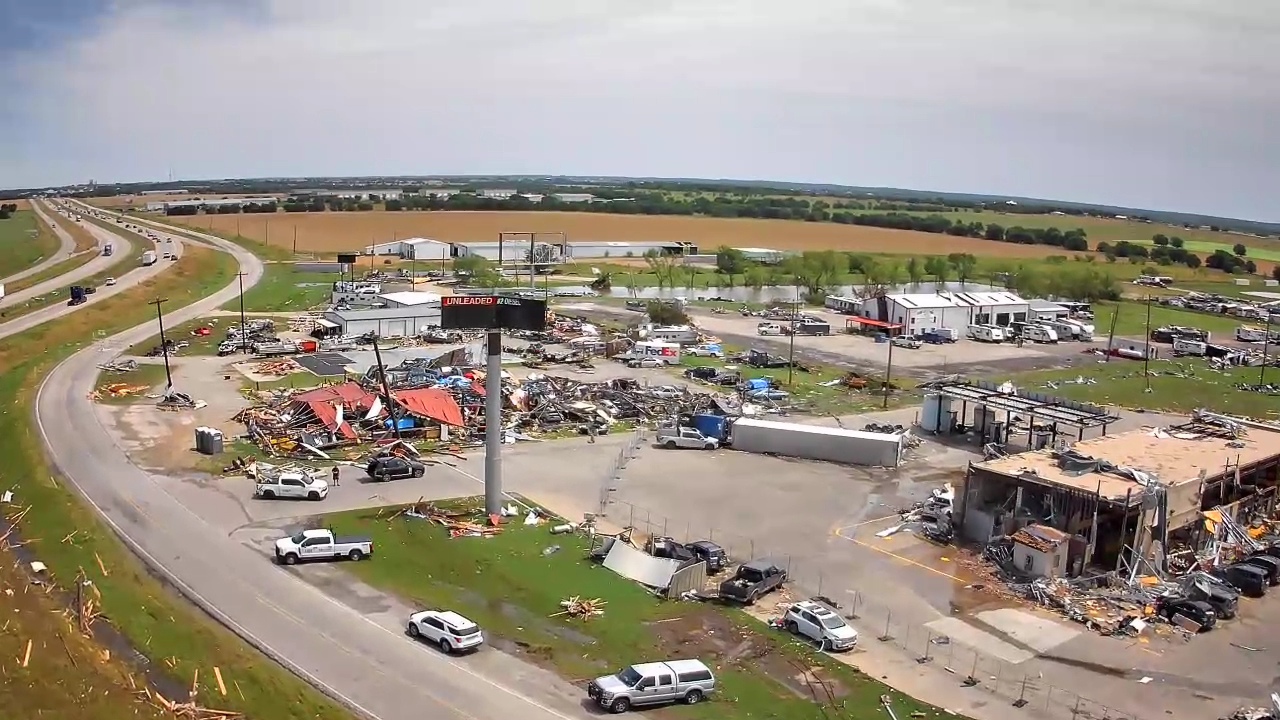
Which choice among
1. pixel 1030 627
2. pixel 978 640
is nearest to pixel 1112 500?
pixel 1030 627

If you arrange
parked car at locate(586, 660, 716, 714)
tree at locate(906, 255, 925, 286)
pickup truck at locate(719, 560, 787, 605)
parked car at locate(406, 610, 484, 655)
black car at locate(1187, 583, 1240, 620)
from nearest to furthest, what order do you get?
parked car at locate(586, 660, 716, 714) < parked car at locate(406, 610, 484, 655) < pickup truck at locate(719, 560, 787, 605) < black car at locate(1187, 583, 1240, 620) < tree at locate(906, 255, 925, 286)

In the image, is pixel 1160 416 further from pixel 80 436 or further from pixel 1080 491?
pixel 80 436

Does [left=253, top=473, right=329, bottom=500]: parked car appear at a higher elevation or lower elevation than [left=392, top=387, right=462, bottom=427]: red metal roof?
lower

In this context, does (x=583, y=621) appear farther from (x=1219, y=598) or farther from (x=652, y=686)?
(x=1219, y=598)

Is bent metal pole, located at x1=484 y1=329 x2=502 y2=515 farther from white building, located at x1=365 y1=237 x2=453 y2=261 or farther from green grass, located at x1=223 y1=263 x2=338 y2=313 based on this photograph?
white building, located at x1=365 y1=237 x2=453 y2=261

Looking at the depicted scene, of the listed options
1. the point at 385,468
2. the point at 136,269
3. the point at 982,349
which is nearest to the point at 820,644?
the point at 385,468

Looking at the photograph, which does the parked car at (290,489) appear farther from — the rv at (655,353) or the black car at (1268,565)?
the rv at (655,353)

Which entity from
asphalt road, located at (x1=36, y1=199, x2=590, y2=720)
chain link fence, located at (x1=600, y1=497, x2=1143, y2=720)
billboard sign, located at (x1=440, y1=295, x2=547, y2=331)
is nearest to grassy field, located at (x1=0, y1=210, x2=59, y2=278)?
asphalt road, located at (x1=36, y1=199, x2=590, y2=720)
